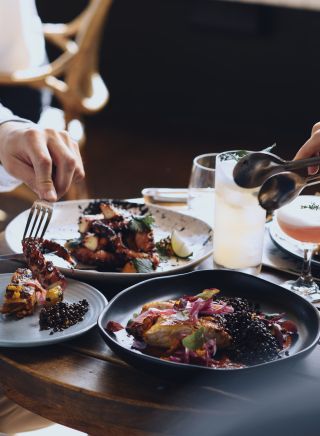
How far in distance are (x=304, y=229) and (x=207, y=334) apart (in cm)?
35

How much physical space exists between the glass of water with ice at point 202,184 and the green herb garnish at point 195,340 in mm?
540

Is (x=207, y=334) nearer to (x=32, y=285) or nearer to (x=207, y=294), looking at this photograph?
(x=207, y=294)

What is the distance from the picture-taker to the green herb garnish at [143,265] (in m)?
1.37

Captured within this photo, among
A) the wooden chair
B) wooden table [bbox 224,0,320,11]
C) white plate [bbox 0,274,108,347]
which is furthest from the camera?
wooden table [bbox 224,0,320,11]

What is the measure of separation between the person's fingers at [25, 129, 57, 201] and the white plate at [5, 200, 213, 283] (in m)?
0.13

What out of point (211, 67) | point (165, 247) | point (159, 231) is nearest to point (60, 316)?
point (165, 247)

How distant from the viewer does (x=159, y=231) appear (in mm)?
1607

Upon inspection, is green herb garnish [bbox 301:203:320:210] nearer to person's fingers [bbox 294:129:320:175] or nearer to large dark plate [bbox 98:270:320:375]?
person's fingers [bbox 294:129:320:175]

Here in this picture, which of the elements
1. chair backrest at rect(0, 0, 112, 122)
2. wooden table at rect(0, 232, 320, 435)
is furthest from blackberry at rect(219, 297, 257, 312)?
chair backrest at rect(0, 0, 112, 122)

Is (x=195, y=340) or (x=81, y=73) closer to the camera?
(x=195, y=340)

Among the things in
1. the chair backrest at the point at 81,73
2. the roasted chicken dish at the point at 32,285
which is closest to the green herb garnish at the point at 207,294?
the roasted chicken dish at the point at 32,285

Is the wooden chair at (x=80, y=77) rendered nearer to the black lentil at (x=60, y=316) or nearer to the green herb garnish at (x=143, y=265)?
the green herb garnish at (x=143, y=265)

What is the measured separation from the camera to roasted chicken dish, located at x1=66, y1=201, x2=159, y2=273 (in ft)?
4.58

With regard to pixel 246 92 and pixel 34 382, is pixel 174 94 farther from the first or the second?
pixel 34 382
